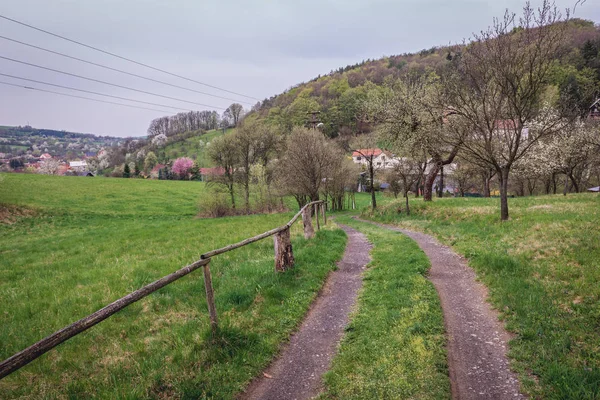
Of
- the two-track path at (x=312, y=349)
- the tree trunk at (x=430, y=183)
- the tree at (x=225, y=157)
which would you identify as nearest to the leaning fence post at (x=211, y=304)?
the two-track path at (x=312, y=349)

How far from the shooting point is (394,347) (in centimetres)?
557

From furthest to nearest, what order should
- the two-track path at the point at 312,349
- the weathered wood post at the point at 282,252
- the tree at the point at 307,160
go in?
the tree at the point at 307,160, the weathered wood post at the point at 282,252, the two-track path at the point at 312,349

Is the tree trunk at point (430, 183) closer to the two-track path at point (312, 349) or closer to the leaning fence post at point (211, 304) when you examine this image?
the two-track path at point (312, 349)

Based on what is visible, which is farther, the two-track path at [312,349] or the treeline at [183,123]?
the treeline at [183,123]

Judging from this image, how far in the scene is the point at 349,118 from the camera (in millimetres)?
90875

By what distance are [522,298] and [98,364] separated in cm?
852

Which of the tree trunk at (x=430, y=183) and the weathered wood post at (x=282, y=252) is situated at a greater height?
the tree trunk at (x=430, y=183)

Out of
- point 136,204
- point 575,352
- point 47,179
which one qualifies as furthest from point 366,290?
point 47,179

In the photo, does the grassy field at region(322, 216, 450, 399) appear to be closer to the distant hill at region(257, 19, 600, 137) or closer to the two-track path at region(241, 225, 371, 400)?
the two-track path at region(241, 225, 371, 400)

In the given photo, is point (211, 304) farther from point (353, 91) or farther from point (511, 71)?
point (353, 91)

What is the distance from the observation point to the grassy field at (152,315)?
4.91 meters

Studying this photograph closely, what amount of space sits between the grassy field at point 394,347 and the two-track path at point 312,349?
0.24m

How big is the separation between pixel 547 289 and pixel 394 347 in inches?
176

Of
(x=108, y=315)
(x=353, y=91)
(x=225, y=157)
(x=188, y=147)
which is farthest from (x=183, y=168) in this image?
(x=108, y=315)
